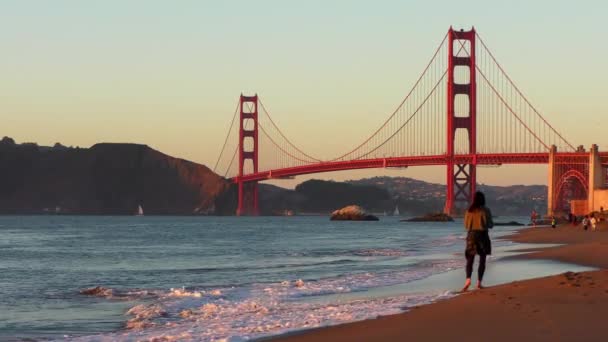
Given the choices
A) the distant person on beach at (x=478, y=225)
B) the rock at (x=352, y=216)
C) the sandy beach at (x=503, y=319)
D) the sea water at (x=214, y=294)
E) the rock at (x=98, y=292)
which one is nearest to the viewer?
the sandy beach at (x=503, y=319)

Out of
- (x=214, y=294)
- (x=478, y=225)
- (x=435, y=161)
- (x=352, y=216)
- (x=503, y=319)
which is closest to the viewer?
(x=503, y=319)

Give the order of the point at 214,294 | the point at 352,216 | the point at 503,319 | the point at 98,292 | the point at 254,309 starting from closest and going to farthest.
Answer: the point at 503,319, the point at 254,309, the point at 214,294, the point at 98,292, the point at 352,216

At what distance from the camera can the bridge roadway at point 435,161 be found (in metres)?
86.1

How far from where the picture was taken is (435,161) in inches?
3728

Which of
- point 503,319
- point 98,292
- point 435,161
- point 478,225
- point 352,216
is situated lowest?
point 98,292

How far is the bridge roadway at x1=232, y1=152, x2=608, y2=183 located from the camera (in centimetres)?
8612

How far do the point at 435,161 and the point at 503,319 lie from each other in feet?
277

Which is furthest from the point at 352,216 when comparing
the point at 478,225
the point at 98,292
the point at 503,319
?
the point at 503,319

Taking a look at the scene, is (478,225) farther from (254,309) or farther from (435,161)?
(435,161)

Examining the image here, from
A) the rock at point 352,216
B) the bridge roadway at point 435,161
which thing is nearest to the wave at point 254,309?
the bridge roadway at point 435,161

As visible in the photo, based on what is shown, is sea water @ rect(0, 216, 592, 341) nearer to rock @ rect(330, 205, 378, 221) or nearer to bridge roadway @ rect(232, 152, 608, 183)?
bridge roadway @ rect(232, 152, 608, 183)

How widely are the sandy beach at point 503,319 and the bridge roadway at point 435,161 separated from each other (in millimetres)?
73099

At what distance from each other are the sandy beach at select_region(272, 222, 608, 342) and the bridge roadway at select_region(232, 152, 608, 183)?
240 ft

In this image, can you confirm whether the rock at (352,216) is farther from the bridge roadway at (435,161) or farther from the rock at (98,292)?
the rock at (98,292)
